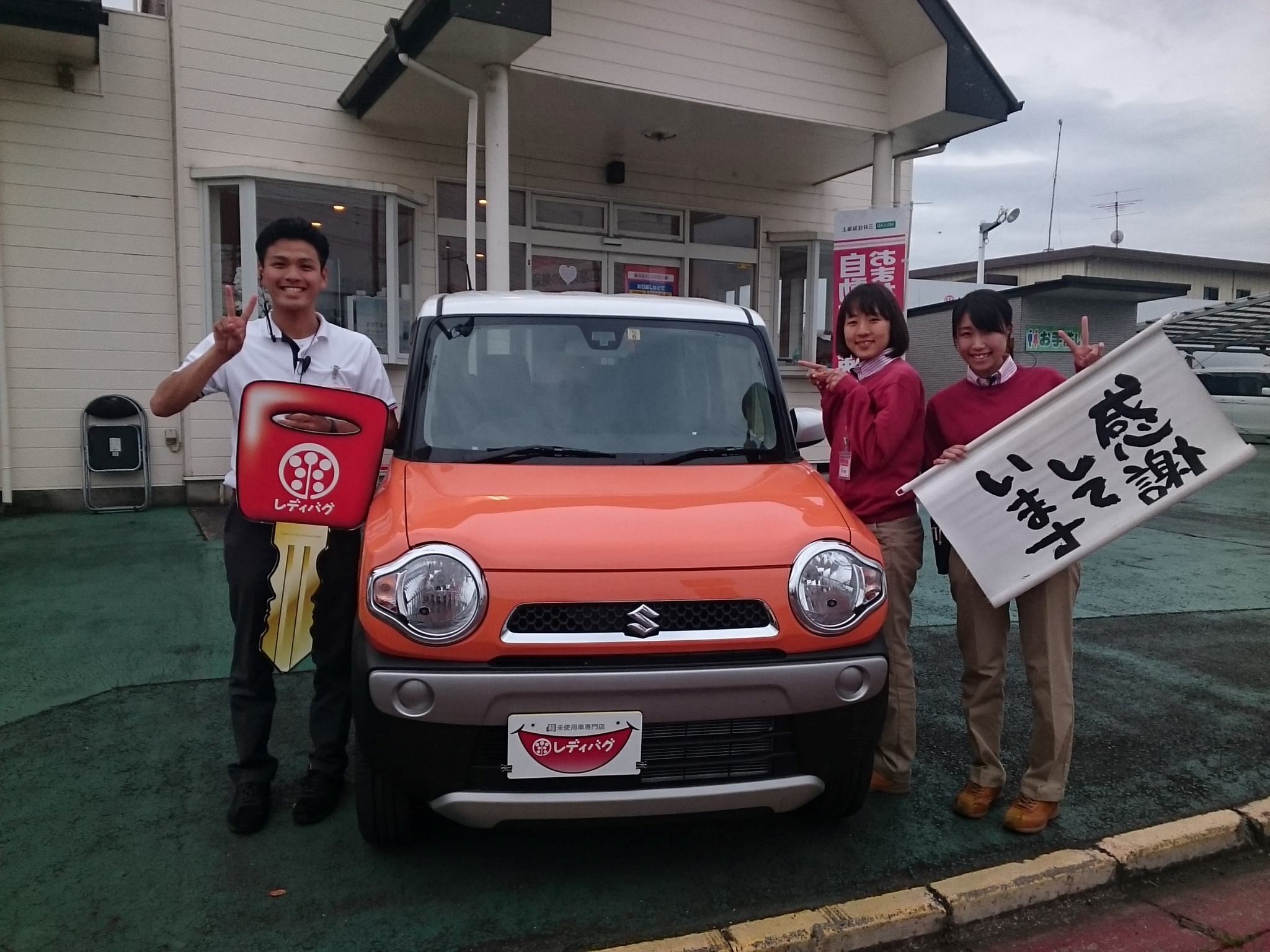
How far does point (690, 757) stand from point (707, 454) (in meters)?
1.14

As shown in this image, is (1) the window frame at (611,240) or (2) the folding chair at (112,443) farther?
(1) the window frame at (611,240)

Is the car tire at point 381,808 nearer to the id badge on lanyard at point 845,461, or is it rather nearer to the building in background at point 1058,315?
the id badge on lanyard at point 845,461

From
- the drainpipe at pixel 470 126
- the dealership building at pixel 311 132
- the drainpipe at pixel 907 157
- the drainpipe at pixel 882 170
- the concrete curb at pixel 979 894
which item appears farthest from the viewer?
the drainpipe at pixel 907 157

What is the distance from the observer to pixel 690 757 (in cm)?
253

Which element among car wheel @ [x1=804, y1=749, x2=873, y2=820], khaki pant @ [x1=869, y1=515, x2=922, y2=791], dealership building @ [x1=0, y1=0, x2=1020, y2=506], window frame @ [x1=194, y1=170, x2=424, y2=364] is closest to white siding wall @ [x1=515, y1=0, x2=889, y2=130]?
dealership building @ [x1=0, y1=0, x2=1020, y2=506]

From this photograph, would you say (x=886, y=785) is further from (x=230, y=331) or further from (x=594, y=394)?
(x=230, y=331)

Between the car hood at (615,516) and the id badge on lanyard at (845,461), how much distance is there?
9.5 inches

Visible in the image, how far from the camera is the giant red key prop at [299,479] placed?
2.85 meters

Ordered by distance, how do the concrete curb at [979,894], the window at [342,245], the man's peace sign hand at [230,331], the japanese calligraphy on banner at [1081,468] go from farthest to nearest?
the window at [342,245], the japanese calligraphy on banner at [1081,468], the man's peace sign hand at [230,331], the concrete curb at [979,894]

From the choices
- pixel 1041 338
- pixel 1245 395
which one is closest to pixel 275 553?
pixel 1041 338

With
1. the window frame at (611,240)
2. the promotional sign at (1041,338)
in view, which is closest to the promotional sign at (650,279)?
the window frame at (611,240)

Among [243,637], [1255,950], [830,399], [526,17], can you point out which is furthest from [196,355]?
[526,17]

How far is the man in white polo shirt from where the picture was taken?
2.99 metres

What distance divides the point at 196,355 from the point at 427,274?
22.0 feet
